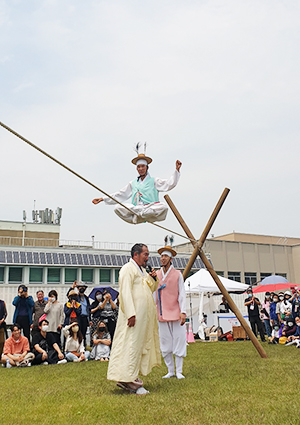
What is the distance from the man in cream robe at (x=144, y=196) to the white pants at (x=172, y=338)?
5.41ft

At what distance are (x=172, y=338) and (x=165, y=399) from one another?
6.95 feet

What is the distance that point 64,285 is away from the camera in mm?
25016

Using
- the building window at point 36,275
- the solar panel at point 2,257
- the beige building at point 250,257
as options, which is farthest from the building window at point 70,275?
the beige building at point 250,257

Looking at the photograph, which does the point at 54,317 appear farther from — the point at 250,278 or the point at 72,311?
the point at 250,278

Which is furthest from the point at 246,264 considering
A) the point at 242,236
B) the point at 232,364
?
the point at 232,364

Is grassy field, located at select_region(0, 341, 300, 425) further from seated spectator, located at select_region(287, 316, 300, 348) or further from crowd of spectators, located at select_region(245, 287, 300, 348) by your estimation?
crowd of spectators, located at select_region(245, 287, 300, 348)

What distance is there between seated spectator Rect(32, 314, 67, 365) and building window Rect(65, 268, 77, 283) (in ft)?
53.8

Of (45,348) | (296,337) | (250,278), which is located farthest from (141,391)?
(250,278)

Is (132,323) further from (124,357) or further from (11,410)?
(11,410)

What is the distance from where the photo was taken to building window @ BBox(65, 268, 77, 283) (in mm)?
25734

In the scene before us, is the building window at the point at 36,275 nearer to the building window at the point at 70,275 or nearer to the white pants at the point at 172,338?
the building window at the point at 70,275

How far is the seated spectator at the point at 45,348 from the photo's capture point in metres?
8.94

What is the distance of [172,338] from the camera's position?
6.51 m

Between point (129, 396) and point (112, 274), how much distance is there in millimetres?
22551
